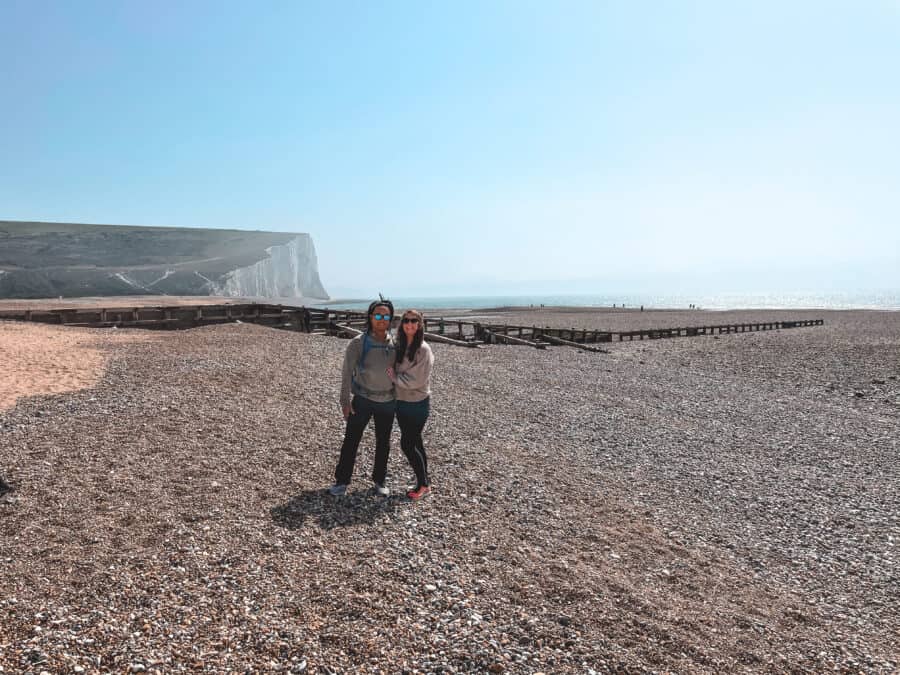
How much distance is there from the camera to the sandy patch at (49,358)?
36.4ft

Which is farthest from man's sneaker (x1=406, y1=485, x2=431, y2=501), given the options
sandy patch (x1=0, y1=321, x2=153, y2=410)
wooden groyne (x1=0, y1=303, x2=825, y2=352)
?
wooden groyne (x1=0, y1=303, x2=825, y2=352)

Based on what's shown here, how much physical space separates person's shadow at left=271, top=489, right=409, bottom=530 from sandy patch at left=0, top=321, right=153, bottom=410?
7241 millimetres

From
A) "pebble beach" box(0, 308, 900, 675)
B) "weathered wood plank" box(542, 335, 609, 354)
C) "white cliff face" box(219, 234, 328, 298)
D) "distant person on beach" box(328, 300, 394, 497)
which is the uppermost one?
"white cliff face" box(219, 234, 328, 298)

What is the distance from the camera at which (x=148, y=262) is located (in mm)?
132375

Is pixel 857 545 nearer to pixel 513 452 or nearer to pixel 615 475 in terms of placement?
pixel 615 475

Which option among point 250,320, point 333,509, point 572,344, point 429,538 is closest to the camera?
point 429,538

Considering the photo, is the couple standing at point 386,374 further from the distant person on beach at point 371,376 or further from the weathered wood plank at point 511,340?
the weathered wood plank at point 511,340

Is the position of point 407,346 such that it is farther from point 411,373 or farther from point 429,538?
point 429,538

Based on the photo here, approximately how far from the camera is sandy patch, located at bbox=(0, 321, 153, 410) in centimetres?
1111

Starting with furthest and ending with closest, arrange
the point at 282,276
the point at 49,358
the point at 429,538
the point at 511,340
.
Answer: the point at 282,276 → the point at 511,340 → the point at 49,358 → the point at 429,538

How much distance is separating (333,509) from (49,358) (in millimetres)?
12320

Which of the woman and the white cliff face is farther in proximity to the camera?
the white cliff face

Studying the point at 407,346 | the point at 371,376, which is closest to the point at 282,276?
the point at 371,376

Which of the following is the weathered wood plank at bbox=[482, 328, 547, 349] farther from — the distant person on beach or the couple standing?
the distant person on beach
